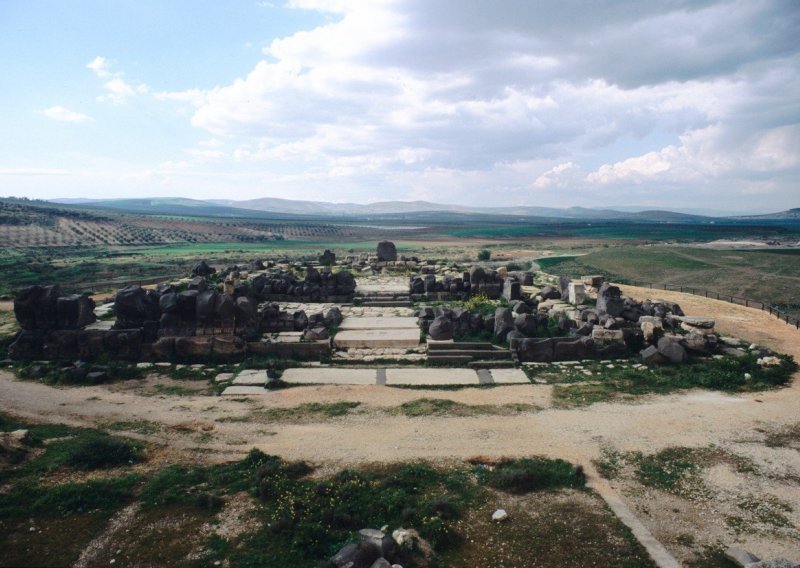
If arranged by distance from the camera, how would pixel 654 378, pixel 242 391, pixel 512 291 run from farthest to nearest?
pixel 512 291
pixel 654 378
pixel 242 391

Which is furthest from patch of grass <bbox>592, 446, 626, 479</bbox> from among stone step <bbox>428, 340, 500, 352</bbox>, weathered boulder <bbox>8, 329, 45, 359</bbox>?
weathered boulder <bbox>8, 329, 45, 359</bbox>

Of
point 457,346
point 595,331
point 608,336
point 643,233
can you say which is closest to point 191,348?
point 457,346

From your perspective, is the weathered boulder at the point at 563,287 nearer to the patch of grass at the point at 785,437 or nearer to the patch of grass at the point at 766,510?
the patch of grass at the point at 785,437

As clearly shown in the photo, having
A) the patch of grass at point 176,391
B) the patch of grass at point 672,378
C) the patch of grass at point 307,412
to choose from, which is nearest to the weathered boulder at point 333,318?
the patch of grass at point 176,391

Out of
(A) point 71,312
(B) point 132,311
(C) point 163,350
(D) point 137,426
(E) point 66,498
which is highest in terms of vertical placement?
(B) point 132,311

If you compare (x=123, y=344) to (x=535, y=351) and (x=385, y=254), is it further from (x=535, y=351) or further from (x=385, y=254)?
(x=385, y=254)

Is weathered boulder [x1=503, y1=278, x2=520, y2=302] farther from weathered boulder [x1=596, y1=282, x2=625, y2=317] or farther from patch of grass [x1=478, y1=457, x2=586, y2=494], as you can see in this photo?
patch of grass [x1=478, y1=457, x2=586, y2=494]

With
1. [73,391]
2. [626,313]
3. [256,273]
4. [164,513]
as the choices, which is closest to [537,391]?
[626,313]
